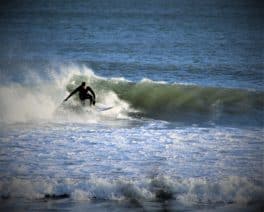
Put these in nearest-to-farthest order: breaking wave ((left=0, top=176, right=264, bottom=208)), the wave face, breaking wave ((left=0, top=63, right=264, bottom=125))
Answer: breaking wave ((left=0, top=176, right=264, bottom=208)) → breaking wave ((left=0, top=63, right=264, bottom=125)) → the wave face

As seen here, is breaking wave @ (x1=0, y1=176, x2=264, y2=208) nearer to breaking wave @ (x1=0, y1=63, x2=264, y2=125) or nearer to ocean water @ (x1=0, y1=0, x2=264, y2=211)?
ocean water @ (x1=0, y1=0, x2=264, y2=211)

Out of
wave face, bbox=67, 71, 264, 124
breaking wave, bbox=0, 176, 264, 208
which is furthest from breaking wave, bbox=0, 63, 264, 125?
breaking wave, bbox=0, 176, 264, 208

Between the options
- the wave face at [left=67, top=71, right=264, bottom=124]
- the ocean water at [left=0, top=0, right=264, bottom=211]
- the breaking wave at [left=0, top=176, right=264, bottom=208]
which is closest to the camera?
the breaking wave at [left=0, top=176, right=264, bottom=208]

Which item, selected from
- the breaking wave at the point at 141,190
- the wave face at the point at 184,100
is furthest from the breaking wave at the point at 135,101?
the breaking wave at the point at 141,190

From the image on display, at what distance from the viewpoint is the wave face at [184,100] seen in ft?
37.8

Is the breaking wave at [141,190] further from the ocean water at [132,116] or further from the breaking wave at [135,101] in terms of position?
the breaking wave at [135,101]

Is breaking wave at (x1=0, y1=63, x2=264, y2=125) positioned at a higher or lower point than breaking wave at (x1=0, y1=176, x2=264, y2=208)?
higher

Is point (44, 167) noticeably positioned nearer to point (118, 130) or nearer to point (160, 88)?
point (118, 130)

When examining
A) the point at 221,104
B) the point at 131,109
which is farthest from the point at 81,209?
the point at 221,104

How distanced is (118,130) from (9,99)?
2638mm

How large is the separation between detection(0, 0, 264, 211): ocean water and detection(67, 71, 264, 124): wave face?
0.07ft

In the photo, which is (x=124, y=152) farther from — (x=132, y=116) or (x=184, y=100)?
(x=184, y=100)

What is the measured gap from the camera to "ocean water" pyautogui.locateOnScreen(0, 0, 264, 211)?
25.0ft

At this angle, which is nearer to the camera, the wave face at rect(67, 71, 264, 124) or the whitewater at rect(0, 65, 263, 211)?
the whitewater at rect(0, 65, 263, 211)
